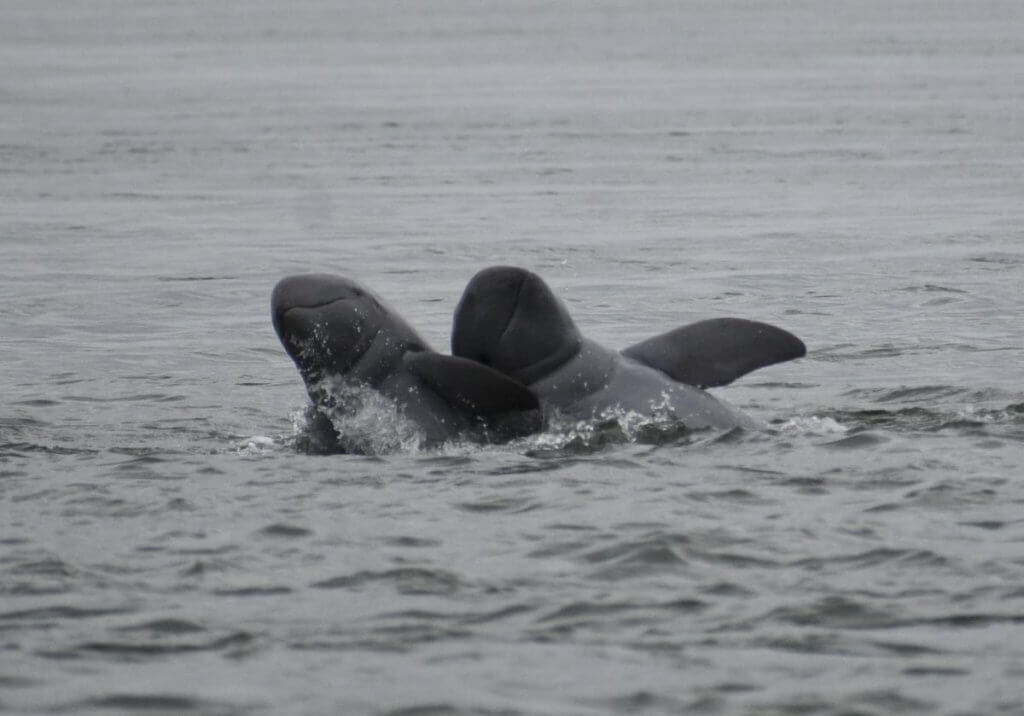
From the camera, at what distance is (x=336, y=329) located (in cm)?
1062

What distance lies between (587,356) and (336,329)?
1.43m

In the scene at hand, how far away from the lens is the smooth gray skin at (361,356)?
1037cm

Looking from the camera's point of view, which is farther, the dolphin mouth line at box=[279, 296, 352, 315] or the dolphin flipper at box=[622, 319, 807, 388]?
the dolphin mouth line at box=[279, 296, 352, 315]

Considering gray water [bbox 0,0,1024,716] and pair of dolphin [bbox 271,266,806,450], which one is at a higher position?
pair of dolphin [bbox 271,266,806,450]

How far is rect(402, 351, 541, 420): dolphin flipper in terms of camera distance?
987 cm

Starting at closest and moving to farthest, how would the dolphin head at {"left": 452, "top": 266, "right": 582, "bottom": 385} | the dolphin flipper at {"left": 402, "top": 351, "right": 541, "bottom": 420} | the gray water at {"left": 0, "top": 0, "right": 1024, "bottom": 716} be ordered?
the gray water at {"left": 0, "top": 0, "right": 1024, "bottom": 716}, the dolphin flipper at {"left": 402, "top": 351, "right": 541, "bottom": 420}, the dolphin head at {"left": 452, "top": 266, "right": 582, "bottom": 385}

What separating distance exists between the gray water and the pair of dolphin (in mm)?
241

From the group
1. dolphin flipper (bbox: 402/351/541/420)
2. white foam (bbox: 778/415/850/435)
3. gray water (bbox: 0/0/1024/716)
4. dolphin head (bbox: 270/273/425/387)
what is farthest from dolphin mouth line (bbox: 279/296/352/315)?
A: white foam (bbox: 778/415/850/435)

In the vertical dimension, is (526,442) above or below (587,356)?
below

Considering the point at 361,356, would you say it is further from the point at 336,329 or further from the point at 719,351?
the point at 719,351

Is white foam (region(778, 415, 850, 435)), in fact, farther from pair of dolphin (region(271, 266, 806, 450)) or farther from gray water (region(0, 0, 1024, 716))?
pair of dolphin (region(271, 266, 806, 450))

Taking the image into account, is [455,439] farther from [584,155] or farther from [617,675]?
[584,155]

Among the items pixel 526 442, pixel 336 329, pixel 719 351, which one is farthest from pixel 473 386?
pixel 719 351

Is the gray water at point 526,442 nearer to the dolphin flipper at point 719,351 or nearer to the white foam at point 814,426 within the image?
the white foam at point 814,426
